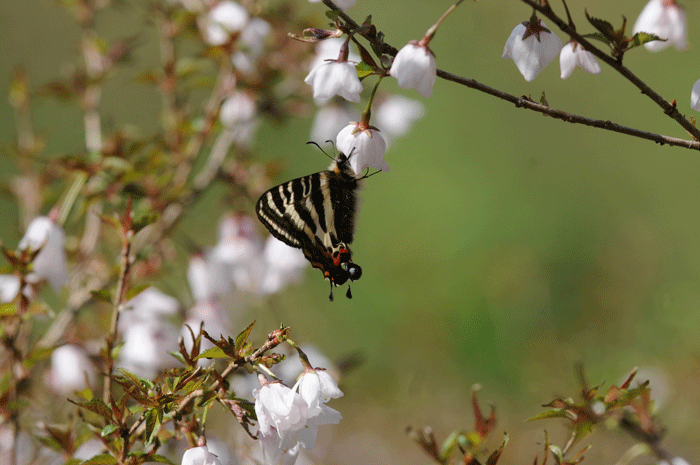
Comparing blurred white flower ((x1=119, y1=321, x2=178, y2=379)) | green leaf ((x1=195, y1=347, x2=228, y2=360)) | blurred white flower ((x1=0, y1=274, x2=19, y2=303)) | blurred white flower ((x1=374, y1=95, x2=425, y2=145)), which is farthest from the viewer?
blurred white flower ((x1=374, y1=95, x2=425, y2=145))

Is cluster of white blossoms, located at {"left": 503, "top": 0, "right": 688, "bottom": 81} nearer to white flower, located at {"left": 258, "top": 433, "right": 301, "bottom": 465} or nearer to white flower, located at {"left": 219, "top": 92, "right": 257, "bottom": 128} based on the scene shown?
white flower, located at {"left": 258, "top": 433, "right": 301, "bottom": 465}

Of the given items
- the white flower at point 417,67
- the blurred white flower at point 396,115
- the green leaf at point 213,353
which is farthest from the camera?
the blurred white flower at point 396,115

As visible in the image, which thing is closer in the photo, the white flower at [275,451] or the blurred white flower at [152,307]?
the white flower at [275,451]

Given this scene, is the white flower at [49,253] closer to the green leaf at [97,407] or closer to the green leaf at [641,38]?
the green leaf at [97,407]

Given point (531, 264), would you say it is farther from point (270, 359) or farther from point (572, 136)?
point (270, 359)

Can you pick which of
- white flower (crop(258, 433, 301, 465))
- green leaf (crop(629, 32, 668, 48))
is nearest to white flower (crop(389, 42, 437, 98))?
green leaf (crop(629, 32, 668, 48))

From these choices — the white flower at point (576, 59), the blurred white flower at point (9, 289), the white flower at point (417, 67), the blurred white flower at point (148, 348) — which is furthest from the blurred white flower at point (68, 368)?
the white flower at point (576, 59)
